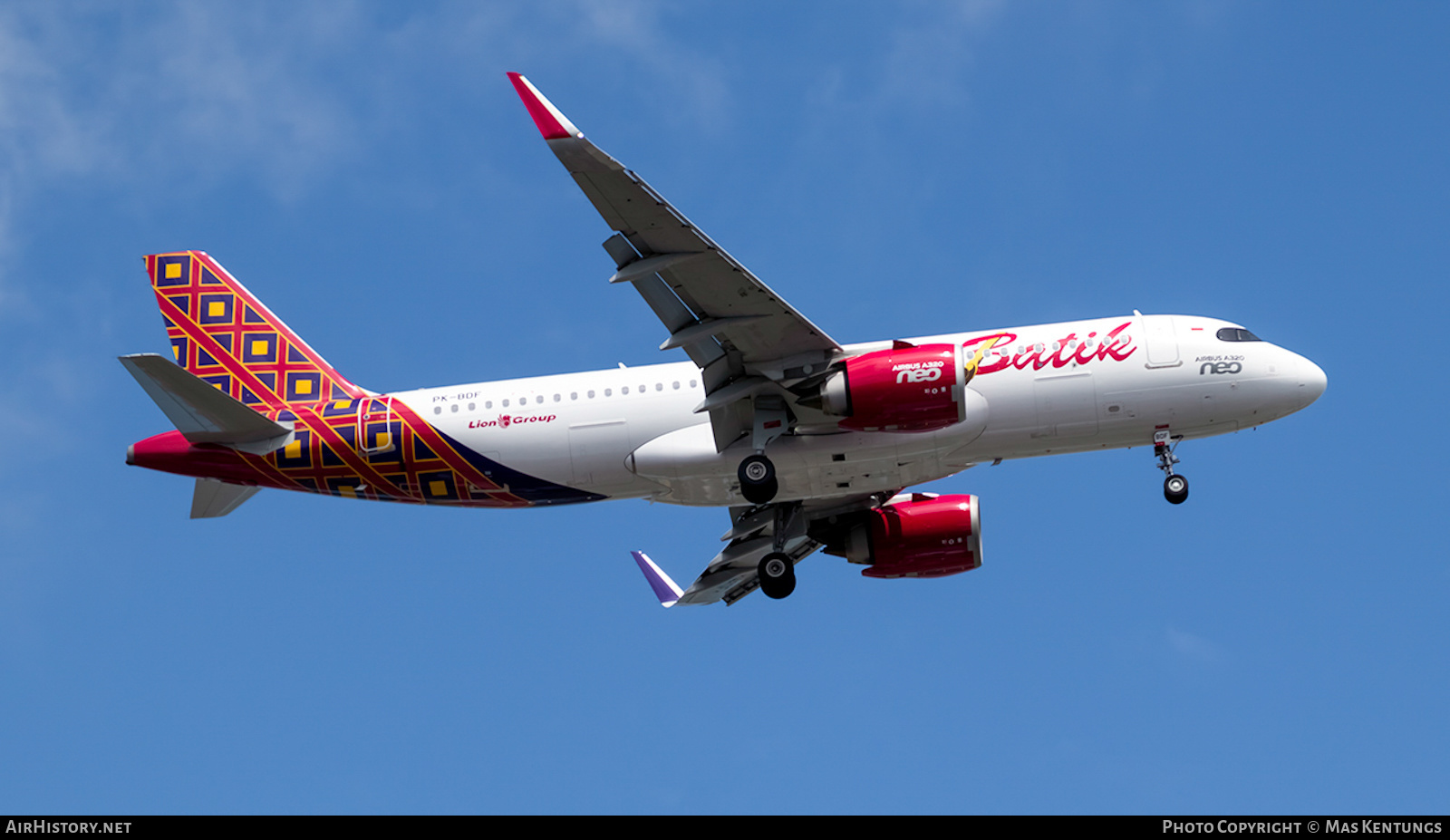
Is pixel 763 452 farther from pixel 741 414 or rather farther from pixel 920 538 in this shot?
pixel 920 538

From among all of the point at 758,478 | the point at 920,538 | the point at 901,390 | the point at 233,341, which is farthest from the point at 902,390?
the point at 233,341

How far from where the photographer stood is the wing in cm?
2909

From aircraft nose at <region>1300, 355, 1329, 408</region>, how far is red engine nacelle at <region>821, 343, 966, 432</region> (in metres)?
9.33

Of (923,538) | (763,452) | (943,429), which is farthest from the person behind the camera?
(923,538)

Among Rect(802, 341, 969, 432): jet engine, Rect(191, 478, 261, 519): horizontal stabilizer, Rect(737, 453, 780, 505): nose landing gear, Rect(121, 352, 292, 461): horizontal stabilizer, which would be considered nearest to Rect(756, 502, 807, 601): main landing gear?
Rect(737, 453, 780, 505): nose landing gear

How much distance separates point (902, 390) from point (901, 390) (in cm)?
2

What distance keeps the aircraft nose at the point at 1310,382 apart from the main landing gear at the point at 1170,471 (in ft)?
10.6

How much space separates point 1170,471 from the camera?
121 feet

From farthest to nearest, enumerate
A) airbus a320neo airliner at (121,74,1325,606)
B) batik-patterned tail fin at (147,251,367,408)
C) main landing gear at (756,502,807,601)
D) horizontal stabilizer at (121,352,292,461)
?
batik-patterned tail fin at (147,251,367,408) < main landing gear at (756,502,807,601) < horizontal stabilizer at (121,352,292,461) < airbus a320neo airliner at (121,74,1325,606)

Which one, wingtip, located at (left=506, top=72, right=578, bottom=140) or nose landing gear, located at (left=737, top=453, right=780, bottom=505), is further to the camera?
nose landing gear, located at (left=737, top=453, right=780, bottom=505)

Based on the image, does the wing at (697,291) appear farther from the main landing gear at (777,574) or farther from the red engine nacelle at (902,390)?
the main landing gear at (777,574)

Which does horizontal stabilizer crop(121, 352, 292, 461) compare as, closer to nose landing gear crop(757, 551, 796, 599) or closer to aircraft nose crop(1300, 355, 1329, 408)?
nose landing gear crop(757, 551, 796, 599)
